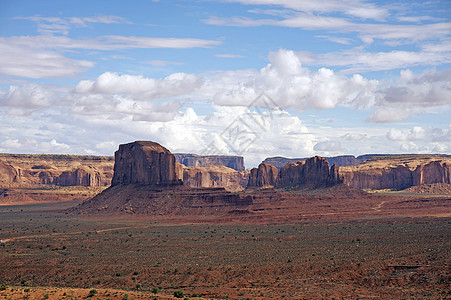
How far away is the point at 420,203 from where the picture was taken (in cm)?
15800

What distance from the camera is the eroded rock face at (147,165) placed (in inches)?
6161

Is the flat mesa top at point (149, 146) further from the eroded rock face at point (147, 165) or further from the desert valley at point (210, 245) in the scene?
the desert valley at point (210, 245)

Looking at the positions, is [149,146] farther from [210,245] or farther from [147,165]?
[210,245]

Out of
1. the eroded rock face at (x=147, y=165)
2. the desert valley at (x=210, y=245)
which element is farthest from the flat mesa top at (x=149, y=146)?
the desert valley at (x=210, y=245)

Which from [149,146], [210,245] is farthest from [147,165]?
[210,245]

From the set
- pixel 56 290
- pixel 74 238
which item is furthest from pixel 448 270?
pixel 74 238

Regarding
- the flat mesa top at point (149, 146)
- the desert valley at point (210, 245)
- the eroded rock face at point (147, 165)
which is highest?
the flat mesa top at point (149, 146)

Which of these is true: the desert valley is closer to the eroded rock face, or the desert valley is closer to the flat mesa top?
the eroded rock face

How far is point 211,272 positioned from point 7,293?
71.7ft

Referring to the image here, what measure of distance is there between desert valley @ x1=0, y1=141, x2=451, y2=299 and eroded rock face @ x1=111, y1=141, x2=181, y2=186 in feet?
0.95

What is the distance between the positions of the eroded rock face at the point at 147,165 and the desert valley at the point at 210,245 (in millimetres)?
290

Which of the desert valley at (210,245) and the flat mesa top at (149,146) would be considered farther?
the flat mesa top at (149,146)

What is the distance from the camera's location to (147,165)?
156625mm

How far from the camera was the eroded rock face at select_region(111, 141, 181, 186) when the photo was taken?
156 meters
